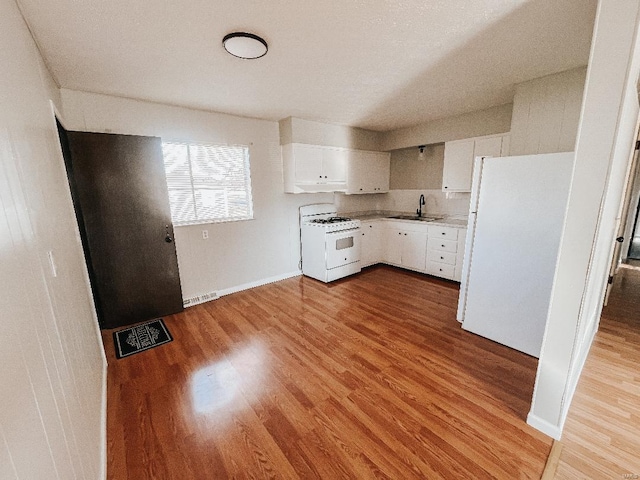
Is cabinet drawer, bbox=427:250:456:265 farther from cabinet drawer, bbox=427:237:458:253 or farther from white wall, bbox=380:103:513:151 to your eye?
white wall, bbox=380:103:513:151

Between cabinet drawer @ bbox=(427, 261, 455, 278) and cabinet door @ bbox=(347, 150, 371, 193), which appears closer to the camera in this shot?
cabinet drawer @ bbox=(427, 261, 455, 278)

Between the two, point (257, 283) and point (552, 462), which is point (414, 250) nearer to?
point (257, 283)

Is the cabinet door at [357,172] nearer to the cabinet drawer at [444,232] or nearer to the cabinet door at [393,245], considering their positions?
the cabinet door at [393,245]

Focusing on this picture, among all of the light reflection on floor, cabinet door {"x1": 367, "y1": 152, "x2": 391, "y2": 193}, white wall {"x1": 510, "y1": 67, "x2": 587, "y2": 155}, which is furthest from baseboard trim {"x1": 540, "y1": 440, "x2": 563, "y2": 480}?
A: cabinet door {"x1": 367, "y1": 152, "x2": 391, "y2": 193}

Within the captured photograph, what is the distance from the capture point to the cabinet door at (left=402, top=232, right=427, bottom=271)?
4.24m

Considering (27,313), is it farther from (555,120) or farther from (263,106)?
(555,120)

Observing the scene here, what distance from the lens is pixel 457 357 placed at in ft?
7.52

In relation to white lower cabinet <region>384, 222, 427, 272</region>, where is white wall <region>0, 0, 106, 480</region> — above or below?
above

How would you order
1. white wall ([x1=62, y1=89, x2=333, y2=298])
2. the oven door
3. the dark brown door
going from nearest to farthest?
the dark brown door
white wall ([x1=62, y1=89, x2=333, y2=298])
the oven door

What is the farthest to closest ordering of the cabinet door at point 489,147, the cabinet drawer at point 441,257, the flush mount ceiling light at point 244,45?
the cabinet drawer at point 441,257
the cabinet door at point 489,147
the flush mount ceiling light at point 244,45

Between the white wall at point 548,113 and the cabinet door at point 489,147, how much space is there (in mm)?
797

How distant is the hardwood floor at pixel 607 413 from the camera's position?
1411mm

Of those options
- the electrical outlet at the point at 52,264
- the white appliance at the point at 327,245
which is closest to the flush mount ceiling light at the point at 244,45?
the electrical outlet at the point at 52,264

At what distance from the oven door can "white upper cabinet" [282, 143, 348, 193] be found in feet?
2.67
